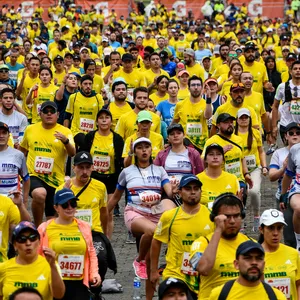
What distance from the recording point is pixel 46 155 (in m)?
13.4

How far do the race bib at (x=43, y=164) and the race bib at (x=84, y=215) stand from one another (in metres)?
2.40

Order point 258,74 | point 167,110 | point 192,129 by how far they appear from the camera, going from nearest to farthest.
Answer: point 192,129 → point 167,110 → point 258,74

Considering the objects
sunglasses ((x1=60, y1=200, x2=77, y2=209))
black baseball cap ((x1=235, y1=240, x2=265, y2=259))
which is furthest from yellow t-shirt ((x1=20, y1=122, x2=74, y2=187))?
black baseball cap ((x1=235, y1=240, x2=265, y2=259))

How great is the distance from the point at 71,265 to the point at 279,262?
1.93 m

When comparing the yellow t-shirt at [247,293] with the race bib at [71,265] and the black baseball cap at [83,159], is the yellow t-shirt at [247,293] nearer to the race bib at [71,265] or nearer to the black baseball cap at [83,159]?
the race bib at [71,265]

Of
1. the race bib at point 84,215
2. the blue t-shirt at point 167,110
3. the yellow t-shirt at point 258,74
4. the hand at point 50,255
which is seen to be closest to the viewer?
the hand at point 50,255

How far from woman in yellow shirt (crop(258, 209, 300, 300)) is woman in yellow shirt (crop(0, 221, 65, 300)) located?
1673 mm

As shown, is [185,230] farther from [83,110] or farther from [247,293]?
[83,110]

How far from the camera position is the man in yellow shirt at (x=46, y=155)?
13297 millimetres

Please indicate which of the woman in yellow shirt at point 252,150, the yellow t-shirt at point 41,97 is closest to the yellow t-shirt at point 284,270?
the woman in yellow shirt at point 252,150

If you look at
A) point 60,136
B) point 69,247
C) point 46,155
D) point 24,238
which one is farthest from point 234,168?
point 24,238

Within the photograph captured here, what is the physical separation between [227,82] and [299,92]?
2.10 m

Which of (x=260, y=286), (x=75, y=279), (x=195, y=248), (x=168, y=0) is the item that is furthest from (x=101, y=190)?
(x=168, y=0)

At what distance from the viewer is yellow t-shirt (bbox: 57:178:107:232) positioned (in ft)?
36.3
